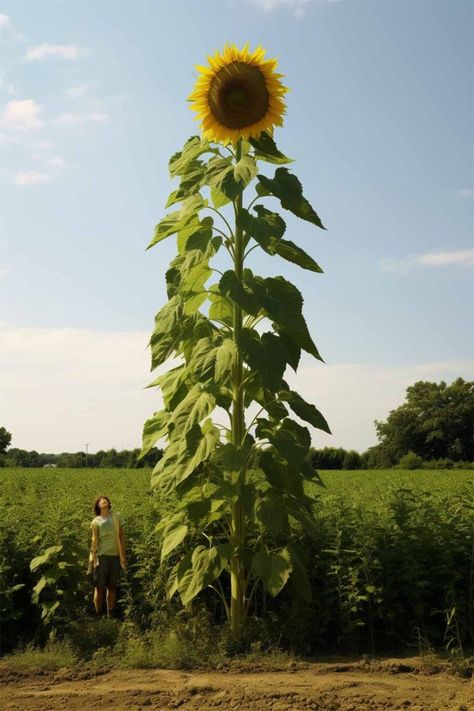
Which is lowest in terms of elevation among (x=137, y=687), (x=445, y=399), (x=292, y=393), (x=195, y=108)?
(x=137, y=687)

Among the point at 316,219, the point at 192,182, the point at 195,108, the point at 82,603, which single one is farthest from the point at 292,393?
the point at 82,603

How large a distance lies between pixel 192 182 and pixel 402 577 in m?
4.19

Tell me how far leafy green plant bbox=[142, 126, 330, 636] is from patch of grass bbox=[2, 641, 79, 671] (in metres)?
1.21

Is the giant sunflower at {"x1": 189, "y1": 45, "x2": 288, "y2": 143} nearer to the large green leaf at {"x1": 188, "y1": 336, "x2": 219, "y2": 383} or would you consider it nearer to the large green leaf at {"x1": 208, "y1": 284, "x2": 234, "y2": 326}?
the large green leaf at {"x1": 208, "y1": 284, "x2": 234, "y2": 326}

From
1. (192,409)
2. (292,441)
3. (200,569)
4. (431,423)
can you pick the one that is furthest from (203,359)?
(431,423)

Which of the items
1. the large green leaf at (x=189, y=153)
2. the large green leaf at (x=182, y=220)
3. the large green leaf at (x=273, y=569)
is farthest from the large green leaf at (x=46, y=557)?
the large green leaf at (x=189, y=153)

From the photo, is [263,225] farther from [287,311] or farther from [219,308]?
[219,308]

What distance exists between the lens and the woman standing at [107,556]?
842 cm

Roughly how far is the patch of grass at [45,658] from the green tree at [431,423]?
72.4 metres

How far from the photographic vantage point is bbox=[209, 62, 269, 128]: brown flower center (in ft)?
22.9

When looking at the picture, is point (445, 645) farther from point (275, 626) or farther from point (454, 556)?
point (275, 626)

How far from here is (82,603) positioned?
8.55 meters

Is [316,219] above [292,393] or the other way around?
above

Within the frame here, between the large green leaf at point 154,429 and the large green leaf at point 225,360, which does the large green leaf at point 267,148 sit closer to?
the large green leaf at point 225,360
